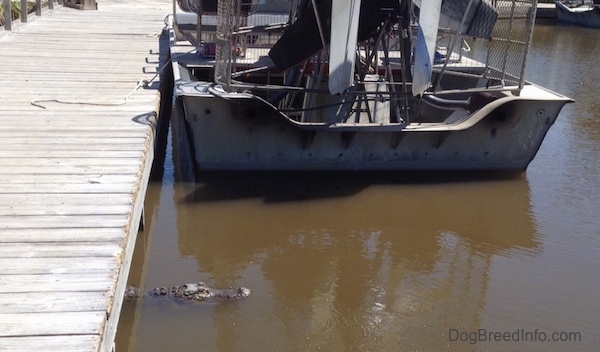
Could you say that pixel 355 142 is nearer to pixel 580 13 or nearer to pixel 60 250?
pixel 60 250

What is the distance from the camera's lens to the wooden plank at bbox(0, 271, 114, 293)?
3.99 metres

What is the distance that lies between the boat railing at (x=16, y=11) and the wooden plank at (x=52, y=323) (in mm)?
9817

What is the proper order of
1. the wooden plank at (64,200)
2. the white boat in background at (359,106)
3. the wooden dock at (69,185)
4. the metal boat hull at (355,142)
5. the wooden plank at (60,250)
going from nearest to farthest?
the wooden dock at (69,185)
the wooden plank at (60,250)
the wooden plank at (64,200)
the white boat in background at (359,106)
the metal boat hull at (355,142)

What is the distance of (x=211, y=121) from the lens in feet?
25.8

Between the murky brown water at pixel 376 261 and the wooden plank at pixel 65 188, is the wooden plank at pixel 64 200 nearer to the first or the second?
the wooden plank at pixel 65 188

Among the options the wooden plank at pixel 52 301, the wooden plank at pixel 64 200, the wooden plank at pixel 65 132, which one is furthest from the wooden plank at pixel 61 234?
the wooden plank at pixel 65 132

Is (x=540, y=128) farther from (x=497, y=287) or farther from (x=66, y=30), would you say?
(x=66, y=30)

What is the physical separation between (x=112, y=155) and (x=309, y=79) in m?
3.62

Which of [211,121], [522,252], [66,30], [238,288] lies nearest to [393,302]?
[238,288]

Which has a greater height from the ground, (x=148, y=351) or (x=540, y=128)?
(x=540, y=128)

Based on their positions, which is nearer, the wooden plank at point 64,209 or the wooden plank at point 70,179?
the wooden plank at point 64,209

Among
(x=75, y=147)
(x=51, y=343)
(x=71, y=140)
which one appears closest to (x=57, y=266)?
(x=51, y=343)

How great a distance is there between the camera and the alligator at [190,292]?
5.52 m

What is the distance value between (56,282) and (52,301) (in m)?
0.21
